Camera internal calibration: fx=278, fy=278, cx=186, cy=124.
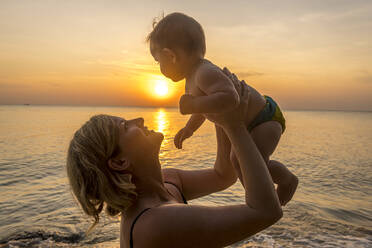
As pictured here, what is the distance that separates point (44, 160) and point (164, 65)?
1396cm

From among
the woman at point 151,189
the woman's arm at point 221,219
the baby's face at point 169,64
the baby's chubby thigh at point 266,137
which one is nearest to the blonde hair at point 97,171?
the woman at point 151,189

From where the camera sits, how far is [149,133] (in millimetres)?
2150

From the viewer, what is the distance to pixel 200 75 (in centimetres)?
208

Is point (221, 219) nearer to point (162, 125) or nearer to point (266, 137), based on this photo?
point (266, 137)

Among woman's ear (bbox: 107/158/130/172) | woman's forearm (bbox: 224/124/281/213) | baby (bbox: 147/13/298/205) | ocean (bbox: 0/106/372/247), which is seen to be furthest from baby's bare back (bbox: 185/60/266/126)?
ocean (bbox: 0/106/372/247)

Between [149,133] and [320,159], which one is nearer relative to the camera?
[149,133]

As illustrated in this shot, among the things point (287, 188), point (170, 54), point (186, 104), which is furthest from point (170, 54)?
point (287, 188)

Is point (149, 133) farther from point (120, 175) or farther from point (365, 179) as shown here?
point (365, 179)

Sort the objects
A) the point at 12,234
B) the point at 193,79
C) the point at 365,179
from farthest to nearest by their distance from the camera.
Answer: the point at 365,179, the point at 12,234, the point at 193,79

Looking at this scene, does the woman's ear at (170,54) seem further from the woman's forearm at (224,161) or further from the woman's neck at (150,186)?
the woman's neck at (150,186)

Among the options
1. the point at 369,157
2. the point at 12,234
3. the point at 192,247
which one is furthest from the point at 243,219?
the point at 369,157

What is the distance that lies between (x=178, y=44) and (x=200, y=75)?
0.40m

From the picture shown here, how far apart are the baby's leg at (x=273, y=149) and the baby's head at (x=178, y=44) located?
31.0 inches

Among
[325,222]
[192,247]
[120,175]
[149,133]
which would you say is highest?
[149,133]
